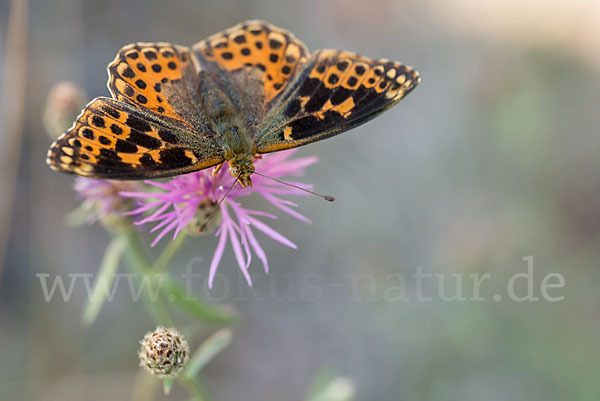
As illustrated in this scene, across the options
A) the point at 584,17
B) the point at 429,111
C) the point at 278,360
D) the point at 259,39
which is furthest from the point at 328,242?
the point at 584,17

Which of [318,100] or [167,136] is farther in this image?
[318,100]

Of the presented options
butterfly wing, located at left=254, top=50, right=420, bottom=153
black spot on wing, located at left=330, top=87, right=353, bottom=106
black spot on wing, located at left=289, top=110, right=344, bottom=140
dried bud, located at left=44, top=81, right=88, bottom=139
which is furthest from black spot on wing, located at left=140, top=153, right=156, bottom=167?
dried bud, located at left=44, top=81, right=88, bottom=139

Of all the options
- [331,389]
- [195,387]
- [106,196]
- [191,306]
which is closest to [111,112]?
[106,196]

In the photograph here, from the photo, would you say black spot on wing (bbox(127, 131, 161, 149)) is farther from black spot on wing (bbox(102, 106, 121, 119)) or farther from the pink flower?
the pink flower

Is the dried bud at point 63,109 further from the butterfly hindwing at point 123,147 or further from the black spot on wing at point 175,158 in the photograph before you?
the black spot on wing at point 175,158

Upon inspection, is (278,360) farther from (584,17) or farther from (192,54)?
(584,17)

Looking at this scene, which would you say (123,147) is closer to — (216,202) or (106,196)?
(216,202)

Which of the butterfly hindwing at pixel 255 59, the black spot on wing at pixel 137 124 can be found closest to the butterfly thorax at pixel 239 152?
the butterfly hindwing at pixel 255 59
